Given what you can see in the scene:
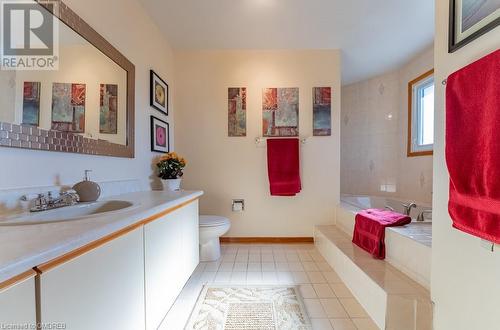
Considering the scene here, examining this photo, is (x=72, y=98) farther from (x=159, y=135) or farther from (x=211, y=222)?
(x=211, y=222)

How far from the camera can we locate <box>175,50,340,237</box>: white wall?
2613 mm

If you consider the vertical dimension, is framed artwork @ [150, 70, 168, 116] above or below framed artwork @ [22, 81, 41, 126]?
above

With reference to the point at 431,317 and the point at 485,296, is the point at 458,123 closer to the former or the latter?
the point at 485,296

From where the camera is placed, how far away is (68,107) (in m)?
1.14

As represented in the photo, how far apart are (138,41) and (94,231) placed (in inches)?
70.2

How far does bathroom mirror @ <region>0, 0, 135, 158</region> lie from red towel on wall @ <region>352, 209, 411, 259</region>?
1960 millimetres

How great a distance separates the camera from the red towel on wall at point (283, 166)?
2.53 meters

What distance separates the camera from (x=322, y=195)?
2.63m

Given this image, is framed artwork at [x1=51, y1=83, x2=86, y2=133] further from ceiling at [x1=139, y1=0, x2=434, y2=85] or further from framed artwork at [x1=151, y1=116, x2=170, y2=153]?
ceiling at [x1=139, y1=0, x2=434, y2=85]

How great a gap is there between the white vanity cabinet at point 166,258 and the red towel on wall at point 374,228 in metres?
1.38

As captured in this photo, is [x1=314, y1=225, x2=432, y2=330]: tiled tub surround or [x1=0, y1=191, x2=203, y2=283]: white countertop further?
[x1=314, y1=225, x2=432, y2=330]: tiled tub surround

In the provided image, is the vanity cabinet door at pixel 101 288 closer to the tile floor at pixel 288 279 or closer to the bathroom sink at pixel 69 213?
the bathroom sink at pixel 69 213

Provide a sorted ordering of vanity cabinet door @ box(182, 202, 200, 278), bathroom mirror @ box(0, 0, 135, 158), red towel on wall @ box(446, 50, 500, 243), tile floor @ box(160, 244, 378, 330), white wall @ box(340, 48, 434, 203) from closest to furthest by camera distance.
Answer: red towel on wall @ box(446, 50, 500, 243), bathroom mirror @ box(0, 0, 135, 158), tile floor @ box(160, 244, 378, 330), vanity cabinet door @ box(182, 202, 200, 278), white wall @ box(340, 48, 434, 203)

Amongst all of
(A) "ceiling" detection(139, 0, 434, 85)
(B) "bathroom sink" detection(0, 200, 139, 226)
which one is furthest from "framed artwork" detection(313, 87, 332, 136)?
(B) "bathroom sink" detection(0, 200, 139, 226)
